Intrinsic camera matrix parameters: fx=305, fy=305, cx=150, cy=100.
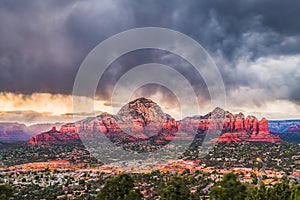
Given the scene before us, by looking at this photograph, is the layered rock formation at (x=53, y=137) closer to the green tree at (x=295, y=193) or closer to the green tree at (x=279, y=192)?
the green tree at (x=279, y=192)

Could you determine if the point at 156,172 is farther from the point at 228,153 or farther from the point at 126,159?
the point at 228,153

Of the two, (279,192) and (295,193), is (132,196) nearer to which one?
(279,192)

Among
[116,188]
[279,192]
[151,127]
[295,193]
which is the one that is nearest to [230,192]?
[279,192]

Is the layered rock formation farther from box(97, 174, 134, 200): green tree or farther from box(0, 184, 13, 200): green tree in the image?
box(97, 174, 134, 200): green tree

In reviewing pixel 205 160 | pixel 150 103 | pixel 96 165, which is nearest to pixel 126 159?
pixel 96 165

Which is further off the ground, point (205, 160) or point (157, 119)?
point (157, 119)

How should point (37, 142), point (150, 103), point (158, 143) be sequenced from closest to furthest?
point (158, 143)
point (37, 142)
point (150, 103)
